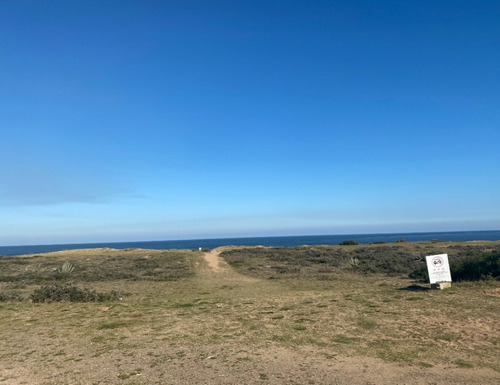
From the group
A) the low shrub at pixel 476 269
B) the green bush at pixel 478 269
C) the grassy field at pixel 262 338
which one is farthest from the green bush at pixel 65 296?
the green bush at pixel 478 269

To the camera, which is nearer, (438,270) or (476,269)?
(438,270)

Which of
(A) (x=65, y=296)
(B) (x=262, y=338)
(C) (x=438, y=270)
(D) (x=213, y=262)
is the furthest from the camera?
(D) (x=213, y=262)

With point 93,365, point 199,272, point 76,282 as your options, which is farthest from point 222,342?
point 199,272

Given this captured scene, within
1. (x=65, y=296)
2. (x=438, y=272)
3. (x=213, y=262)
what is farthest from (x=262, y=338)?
(x=213, y=262)

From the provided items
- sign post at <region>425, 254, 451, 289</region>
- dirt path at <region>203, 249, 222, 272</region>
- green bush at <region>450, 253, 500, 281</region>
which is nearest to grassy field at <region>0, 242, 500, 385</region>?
sign post at <region>425, 254, 451, 289</region>

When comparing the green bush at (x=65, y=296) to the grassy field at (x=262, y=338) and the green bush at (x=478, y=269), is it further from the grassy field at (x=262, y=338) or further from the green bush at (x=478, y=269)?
the green bush at (x=478, y=269)

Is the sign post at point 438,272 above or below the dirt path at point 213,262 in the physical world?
above

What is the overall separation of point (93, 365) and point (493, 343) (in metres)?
9.16

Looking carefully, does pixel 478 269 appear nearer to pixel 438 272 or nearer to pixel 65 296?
pixel 438 272

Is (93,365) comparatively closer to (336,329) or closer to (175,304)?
(336,329)

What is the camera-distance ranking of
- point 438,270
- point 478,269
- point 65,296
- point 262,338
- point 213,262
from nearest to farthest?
point 262,338 → point 438,270 → point 65,296 → point 478,269 → point 213,262

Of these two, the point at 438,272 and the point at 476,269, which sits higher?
the point at 438,272

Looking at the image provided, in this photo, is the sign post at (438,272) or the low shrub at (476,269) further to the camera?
the low shrub at (476,269)

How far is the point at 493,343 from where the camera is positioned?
28.8 feet
